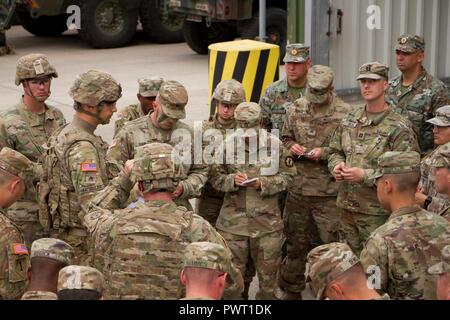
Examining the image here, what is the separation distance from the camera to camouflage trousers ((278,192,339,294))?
6930 millimetres

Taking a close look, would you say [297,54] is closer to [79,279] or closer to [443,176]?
[443,176]

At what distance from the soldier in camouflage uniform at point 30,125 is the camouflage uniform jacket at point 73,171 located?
50 centimetres

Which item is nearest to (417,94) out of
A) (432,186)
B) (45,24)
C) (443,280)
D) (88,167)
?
(432,186)

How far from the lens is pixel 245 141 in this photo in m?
6.45

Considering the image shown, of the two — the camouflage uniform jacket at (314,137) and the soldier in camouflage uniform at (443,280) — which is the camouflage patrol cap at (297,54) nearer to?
the camouflage uniform jacket at (314,137)

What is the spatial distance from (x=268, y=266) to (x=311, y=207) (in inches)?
28.9

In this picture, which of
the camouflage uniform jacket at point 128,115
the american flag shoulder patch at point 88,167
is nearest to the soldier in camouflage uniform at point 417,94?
the camouflage uniform jacket at point 128,115

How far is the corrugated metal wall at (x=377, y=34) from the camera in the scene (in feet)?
32.3

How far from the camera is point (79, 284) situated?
4.06 m

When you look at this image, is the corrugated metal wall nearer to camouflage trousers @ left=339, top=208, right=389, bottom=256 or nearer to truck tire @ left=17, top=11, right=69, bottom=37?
camouflage trousers @ left=339, top=208, right=389, bottom=256

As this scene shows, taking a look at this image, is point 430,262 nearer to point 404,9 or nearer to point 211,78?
point 211,78

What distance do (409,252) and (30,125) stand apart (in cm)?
318

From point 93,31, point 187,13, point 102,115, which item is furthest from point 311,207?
point 93,31

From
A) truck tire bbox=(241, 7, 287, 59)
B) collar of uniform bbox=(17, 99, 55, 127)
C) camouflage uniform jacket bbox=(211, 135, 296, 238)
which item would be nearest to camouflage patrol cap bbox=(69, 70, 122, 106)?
collar of uniform bbox=(17, 99, 55, 127)
